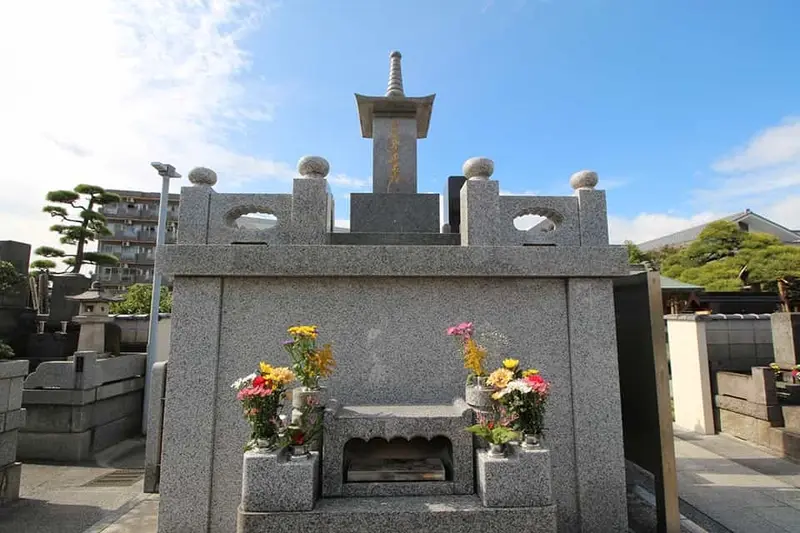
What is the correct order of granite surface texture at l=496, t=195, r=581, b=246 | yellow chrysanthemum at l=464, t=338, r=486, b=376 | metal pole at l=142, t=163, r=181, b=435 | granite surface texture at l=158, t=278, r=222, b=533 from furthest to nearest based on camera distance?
metal pole at l=142, t=163, r=181, b=435
granite surface texture at l=496, t=195, r=581, b=246
granite surface texture at l=158, t=278, r=222, b=533
yellow chrysanthemum at l=464, t=338, r=486, b=376

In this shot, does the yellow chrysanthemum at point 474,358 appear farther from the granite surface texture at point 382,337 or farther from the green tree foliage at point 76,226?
the green tree foliage at point 76,226

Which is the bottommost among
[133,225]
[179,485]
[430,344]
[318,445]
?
[179,485]

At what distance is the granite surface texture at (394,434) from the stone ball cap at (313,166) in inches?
113

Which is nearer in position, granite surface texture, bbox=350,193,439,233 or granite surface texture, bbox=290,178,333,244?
granite surface texture, bbox=290,178,333,244

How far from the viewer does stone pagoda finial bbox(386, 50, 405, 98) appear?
7.02 meters

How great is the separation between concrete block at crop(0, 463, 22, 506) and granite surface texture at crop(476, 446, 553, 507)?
276 inches

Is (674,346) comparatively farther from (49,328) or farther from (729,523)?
(49,328)

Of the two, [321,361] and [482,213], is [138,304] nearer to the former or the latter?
[321,361]

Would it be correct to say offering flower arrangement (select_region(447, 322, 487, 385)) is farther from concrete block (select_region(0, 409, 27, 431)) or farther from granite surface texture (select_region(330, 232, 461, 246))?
concrete block (select_region(0, 409, 27, 431))

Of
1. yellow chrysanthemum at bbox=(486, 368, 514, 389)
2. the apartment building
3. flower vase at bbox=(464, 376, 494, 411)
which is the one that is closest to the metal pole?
flower vase at bbox=(464, 376, 494, 411)

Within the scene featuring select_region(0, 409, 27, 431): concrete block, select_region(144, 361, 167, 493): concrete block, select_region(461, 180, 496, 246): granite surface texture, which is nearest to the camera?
select_region(461, 180, 496, 246): granite surface texture

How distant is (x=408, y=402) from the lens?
15.3 feet

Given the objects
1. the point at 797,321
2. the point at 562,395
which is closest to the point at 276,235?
the point at 562,395

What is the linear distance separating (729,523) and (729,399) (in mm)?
5015
